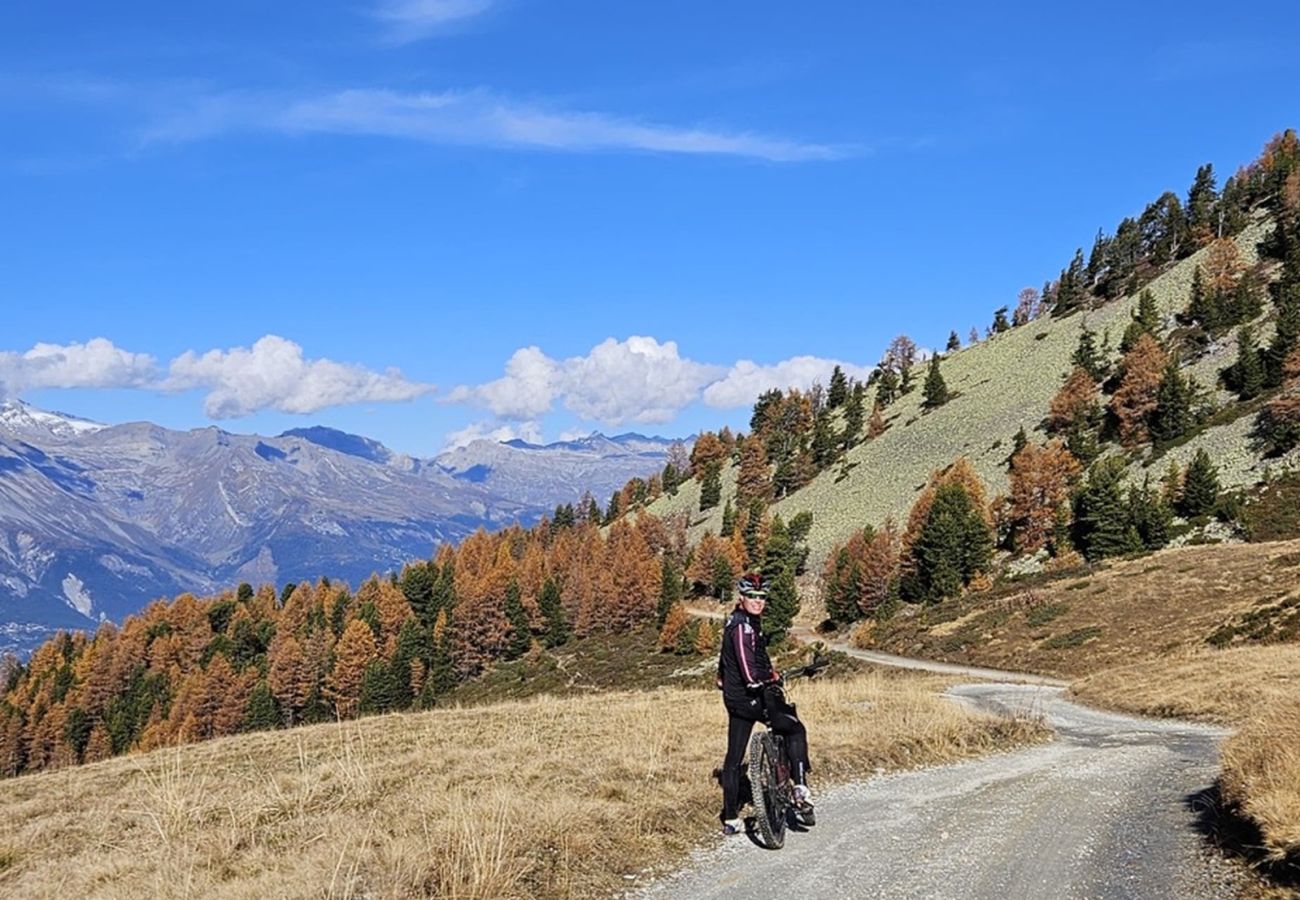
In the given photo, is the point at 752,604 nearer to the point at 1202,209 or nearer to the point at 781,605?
the point at 781,605

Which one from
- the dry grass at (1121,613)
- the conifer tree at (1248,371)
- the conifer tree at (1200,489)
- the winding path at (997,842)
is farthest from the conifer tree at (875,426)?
the winding path at (997,842)

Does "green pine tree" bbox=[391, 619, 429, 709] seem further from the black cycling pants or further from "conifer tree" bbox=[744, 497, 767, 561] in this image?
the black cycling pants

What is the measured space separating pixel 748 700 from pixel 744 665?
1.63 ft

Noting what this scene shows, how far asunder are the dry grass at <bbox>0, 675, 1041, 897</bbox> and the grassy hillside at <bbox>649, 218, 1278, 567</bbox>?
302ft

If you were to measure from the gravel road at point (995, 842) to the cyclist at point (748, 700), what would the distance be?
1.92 ft

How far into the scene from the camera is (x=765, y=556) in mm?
106375

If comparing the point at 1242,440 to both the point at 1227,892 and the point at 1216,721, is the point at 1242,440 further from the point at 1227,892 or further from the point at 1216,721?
the point at 1227,892

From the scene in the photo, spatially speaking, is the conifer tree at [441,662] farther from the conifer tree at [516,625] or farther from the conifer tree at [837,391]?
the conifer tree at [837,391]

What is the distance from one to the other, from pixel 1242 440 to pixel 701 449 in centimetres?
11241

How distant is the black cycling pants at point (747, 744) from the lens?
419 inches

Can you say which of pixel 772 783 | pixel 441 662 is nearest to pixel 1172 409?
pixel 441 662

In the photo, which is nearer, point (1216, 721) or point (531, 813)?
point (531, 813)

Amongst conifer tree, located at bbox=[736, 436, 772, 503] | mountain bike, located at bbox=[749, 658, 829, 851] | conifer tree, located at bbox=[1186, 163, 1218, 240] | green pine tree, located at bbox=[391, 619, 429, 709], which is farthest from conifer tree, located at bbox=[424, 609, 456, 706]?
conifer tree, located at bbox=[1186, 163, 1218, 240]

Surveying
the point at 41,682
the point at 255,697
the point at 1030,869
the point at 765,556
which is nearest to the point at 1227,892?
the point at 1030,869
